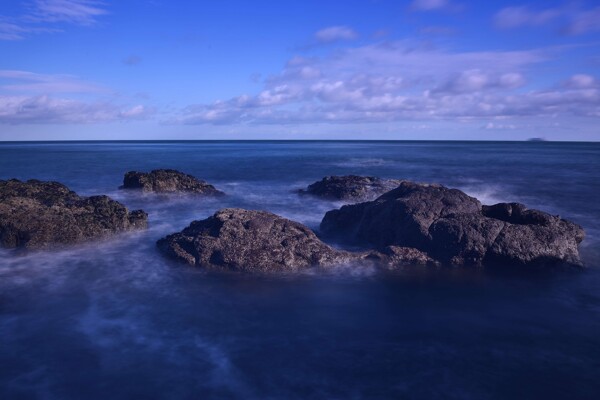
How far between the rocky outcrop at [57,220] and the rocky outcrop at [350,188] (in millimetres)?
12292

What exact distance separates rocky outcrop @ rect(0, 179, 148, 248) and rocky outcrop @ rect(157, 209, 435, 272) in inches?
167

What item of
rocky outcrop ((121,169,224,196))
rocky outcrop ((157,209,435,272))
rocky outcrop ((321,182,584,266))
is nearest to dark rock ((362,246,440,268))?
rocky outcrop ((157,209,435,272))

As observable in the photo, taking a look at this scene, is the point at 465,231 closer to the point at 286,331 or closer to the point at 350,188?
the point at 286,331

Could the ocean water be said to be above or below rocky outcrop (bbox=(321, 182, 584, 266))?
below

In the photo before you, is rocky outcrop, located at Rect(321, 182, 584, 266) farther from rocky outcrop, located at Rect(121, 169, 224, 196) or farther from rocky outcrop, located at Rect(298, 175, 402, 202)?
rocky outcrop, located at Rect(121, 169, 224, 196)

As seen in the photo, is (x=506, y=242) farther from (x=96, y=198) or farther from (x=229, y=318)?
(x=96, y=198)

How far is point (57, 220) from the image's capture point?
1850 centimetres

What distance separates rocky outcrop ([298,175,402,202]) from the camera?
94.5 ft

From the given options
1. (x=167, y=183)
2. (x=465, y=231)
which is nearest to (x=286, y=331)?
(x=465, y=231)

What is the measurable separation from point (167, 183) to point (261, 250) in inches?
688

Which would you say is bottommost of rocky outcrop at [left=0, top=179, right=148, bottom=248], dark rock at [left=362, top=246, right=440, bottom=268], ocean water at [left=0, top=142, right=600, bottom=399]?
ocean water at [left=0, top=142, right=600, bottom=399]

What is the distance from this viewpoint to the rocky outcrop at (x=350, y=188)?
94.5 ft

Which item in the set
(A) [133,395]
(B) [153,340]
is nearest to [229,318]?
(B) [153,340]

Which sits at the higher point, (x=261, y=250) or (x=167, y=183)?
(x=167, y=183)
